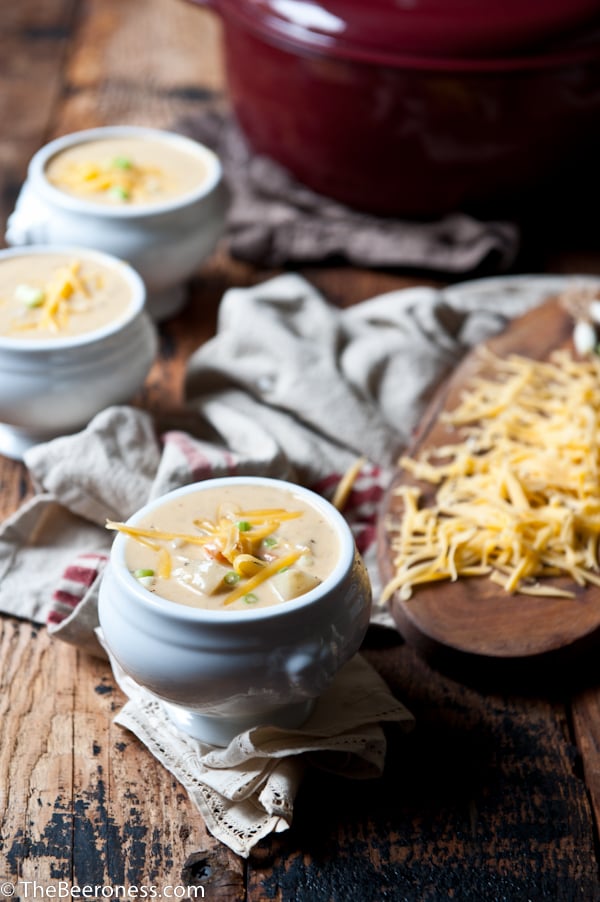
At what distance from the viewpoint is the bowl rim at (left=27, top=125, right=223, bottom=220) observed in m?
1.67

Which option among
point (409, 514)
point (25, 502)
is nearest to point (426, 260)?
point (409, 514)

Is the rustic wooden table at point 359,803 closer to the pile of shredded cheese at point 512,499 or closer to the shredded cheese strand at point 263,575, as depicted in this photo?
the pile of shredded cheese at point 512,499

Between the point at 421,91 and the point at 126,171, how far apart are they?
1.59 ft

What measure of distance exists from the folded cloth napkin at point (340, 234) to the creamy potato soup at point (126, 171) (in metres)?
0.24

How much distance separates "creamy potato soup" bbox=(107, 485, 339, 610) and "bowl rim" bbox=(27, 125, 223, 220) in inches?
26.7

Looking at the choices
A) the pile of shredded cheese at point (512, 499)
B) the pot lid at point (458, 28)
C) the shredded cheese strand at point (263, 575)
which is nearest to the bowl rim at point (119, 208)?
the pot lid at point (458, 28)

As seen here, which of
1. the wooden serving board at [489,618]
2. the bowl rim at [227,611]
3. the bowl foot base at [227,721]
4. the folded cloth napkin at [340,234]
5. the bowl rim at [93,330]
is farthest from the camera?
the folded cloth napkin at [340,234]

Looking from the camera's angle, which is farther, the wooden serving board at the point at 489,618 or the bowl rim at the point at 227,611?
the wooden serving board at the point at 489,618

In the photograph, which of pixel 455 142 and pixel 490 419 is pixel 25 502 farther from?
pixel 455 142

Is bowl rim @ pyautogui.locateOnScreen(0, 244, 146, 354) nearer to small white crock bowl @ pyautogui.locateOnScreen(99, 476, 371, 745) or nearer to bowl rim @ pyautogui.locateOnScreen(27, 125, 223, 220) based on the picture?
bowl rim @ pyautogui.locateOnScreen(27, 125, 223, 220)

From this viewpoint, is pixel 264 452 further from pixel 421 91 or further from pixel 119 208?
pixel 421 91

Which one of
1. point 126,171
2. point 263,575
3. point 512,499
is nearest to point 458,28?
point 126,171

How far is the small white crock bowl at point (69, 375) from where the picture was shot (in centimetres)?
139

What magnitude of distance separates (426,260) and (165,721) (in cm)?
109
